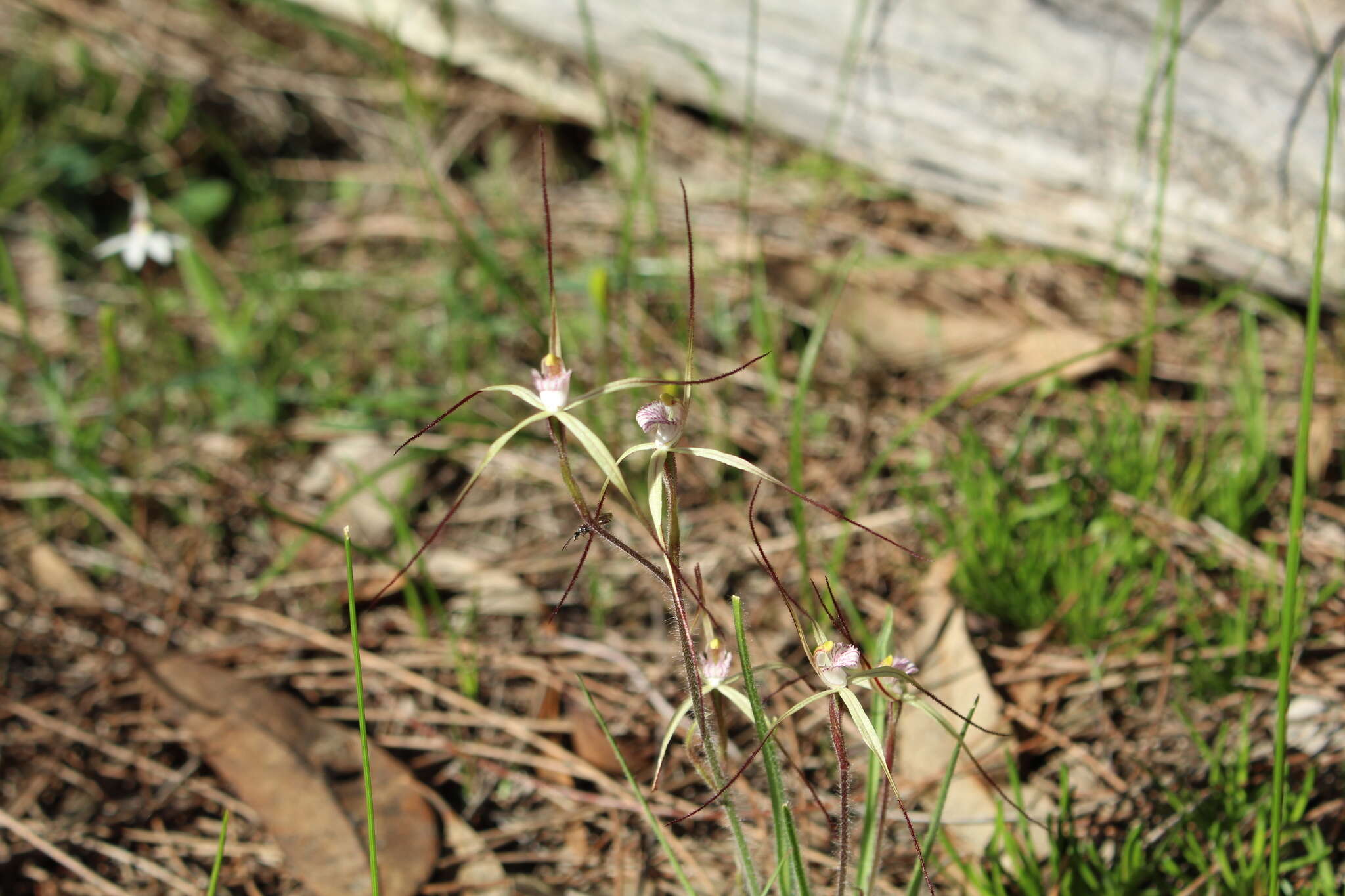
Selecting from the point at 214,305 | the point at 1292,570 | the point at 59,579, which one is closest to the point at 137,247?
the point at 214,305

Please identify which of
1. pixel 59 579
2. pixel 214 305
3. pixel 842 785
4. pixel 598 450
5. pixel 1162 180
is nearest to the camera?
pixel 598 450

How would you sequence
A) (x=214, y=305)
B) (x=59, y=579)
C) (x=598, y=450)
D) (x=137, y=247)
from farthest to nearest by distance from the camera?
1. (x=214, y=305)
2. (x=137, y=247)
3. (x=59, y=579)
4. (x=598, y=450)

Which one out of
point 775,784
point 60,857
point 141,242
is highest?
point 141,242

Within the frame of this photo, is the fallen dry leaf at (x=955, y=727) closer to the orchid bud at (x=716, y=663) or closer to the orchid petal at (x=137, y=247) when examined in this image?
the orchid bud at (x=716, y=663)

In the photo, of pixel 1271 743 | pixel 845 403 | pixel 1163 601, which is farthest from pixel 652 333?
pixel 1271 743

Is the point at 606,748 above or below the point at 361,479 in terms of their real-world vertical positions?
below

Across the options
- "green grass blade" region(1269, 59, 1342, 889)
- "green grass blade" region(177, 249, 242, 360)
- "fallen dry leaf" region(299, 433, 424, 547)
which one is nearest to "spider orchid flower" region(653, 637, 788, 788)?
"green grass blade" region(1269, 59, 1342, 889)

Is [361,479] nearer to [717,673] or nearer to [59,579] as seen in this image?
[59,579]

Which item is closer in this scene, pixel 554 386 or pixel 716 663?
pixel 554 386
